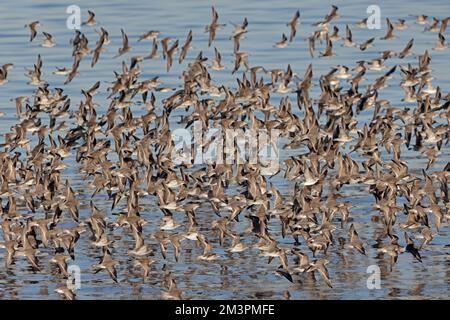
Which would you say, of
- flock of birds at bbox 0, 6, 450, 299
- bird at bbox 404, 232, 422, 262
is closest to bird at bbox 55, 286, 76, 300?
flock of birds at bbox 0, 6, 450, 299

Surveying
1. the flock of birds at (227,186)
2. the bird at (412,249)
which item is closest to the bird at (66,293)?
the flock of birds at (227,186)

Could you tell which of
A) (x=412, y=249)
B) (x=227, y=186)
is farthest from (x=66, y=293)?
(x=227, y=186)

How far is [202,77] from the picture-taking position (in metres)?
36.4

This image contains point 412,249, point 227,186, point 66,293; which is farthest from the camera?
point 227,186

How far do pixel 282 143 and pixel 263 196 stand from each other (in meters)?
7.66

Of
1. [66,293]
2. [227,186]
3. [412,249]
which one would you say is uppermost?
[227,186]

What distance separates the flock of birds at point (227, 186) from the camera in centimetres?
2800

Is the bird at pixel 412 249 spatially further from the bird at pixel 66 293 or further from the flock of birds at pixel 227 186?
the bird at pixel 66 293

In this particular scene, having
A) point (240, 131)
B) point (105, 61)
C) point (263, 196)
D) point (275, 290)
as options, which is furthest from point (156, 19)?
point (275, 290)

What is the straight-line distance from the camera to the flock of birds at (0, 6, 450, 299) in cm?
2800

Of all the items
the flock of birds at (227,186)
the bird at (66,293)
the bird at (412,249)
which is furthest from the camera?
the flock of birds at (227,186)

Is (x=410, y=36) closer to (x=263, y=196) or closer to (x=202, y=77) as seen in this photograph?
(x=202, y=77)

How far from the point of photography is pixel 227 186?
104 feet

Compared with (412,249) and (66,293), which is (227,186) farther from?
(66,293)
